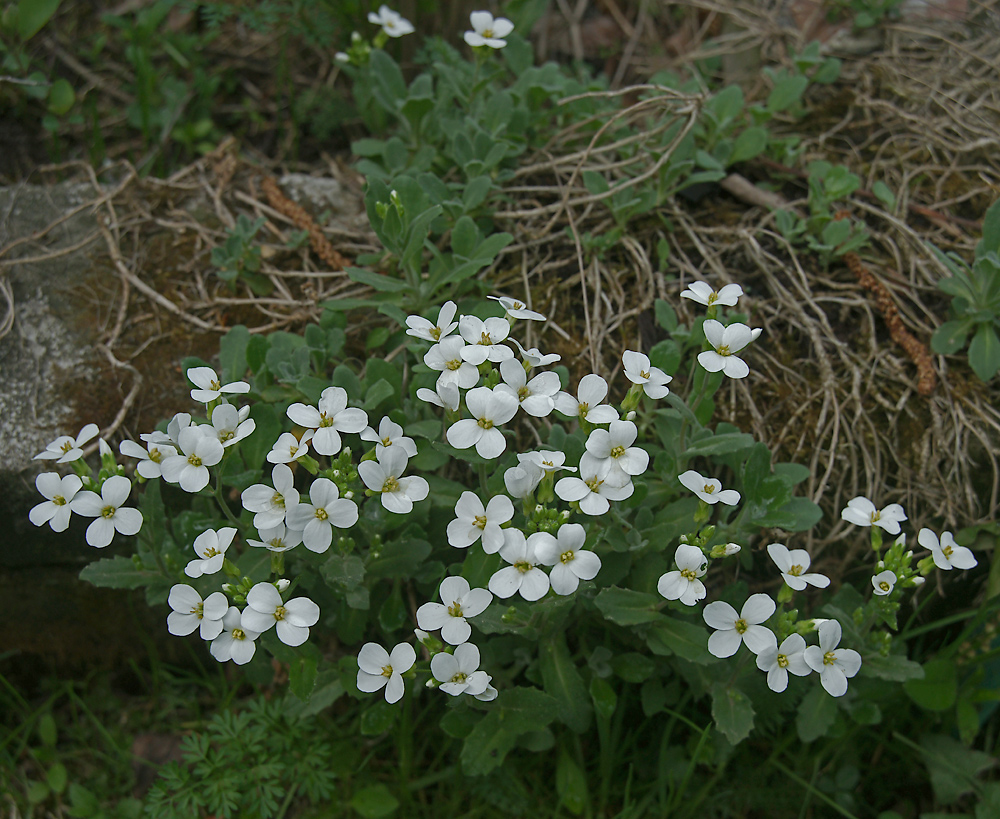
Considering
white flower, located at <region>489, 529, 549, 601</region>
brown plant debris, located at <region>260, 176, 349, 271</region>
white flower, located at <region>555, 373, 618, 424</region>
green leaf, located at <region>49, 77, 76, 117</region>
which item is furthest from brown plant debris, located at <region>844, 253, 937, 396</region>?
green leaf, located at <region>49, 77, 76, 117</region>

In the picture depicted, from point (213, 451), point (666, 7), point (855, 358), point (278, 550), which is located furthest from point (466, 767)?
point (666, 7)

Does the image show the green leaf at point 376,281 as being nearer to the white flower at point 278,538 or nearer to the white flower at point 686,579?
the white flower at point 278,538

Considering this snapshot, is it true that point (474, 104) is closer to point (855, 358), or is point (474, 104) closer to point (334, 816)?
point (855, 358)

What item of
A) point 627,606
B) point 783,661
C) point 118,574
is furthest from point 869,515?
point 118,574

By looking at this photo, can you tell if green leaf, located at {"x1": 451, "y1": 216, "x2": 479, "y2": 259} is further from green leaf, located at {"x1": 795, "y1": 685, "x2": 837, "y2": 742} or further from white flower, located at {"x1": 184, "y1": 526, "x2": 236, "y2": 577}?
green leaf, located at {"x1": 795, "y1": 685, "x2": 837, "y2": 742}

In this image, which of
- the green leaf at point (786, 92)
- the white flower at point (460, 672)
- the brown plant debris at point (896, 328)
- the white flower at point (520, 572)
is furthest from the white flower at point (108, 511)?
the green leaf at point (786, 92)

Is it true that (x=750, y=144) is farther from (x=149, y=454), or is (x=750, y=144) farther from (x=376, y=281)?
(x=149, y=454)
